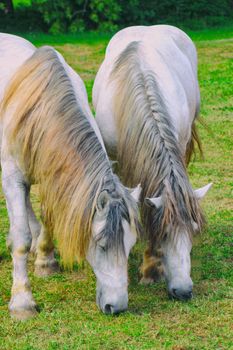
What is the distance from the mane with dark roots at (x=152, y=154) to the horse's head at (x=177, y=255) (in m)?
0.02

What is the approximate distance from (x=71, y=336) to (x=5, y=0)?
17353 millimetres

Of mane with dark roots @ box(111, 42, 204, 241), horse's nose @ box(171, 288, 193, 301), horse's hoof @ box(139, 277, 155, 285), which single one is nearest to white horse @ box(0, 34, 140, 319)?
mane with dark roots @ box(111, 42, 204, 241)

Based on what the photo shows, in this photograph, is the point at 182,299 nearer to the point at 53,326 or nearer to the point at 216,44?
the point at 53,326

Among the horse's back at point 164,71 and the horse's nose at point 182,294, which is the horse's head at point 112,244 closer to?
the horse's nose at point 182,294

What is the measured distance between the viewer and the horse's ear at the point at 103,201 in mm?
4617

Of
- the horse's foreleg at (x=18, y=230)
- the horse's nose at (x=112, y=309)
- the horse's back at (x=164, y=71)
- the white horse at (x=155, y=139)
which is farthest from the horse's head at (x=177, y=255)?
the horse's back at (x=164, y=71)

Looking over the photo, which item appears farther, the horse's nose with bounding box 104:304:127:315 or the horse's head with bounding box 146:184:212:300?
the horse's head with bounding box 146:184:212:300

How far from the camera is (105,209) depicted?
461cm

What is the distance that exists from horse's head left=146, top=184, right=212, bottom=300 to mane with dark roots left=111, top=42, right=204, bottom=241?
16 mm

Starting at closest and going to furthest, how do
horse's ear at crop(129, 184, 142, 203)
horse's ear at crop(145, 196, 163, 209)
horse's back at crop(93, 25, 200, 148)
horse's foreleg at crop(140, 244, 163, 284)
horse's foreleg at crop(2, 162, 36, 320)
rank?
horse's ear at crop(129, 184, 142, 203) → horse's ear at crop(145, 196, 163, 209) → horse's foreleg at crop(2, 162, 36, 320) → horse's foreleg at crop(140, 244, 163, 284) → horse's back at crop(93, 25, 200, 148)

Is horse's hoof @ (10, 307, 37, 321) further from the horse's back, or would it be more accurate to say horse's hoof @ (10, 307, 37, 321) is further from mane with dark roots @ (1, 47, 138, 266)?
the horse's back

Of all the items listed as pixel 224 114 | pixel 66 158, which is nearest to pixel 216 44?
pixel 224 114

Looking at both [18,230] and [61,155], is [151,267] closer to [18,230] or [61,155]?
[18,230]

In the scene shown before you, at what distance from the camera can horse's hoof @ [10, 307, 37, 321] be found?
16.2 ft
